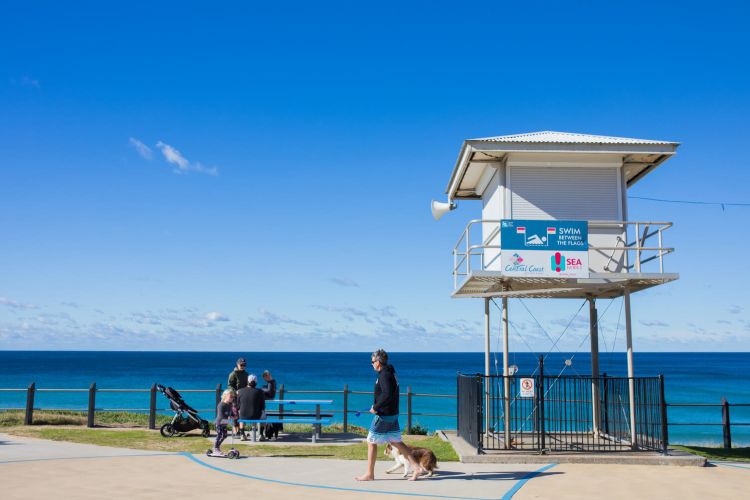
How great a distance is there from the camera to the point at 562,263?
14.2m

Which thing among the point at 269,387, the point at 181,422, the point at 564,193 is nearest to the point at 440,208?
the point at 564,193

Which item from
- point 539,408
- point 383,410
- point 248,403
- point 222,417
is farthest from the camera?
point 248,403

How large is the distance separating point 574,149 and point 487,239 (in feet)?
9.59

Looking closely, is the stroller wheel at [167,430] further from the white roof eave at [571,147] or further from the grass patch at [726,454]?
the grass patch at [726,454]

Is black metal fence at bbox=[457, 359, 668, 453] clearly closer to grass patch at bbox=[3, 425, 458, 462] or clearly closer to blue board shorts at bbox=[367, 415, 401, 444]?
grass patch at bbox=[3, 425, 458, 462]

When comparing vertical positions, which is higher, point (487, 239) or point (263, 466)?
point (487, 239)

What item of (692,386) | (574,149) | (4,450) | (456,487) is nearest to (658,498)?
A: (456,487)

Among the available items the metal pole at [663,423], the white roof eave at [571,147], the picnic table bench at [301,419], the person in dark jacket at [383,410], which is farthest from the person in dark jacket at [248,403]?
the metal pole at [663,423]

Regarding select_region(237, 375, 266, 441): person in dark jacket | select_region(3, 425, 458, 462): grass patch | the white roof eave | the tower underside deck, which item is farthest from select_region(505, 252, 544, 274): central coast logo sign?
select_region(237, 375, 266, 441): person in dark jacket

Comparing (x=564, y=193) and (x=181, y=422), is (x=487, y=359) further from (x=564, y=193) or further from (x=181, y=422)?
(x=181, y=422)

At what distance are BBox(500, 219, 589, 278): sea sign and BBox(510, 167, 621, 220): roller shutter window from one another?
90cm

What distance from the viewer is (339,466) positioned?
39.4 feet

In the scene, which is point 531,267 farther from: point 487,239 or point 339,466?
point 339,466

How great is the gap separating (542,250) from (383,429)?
5.67 m
